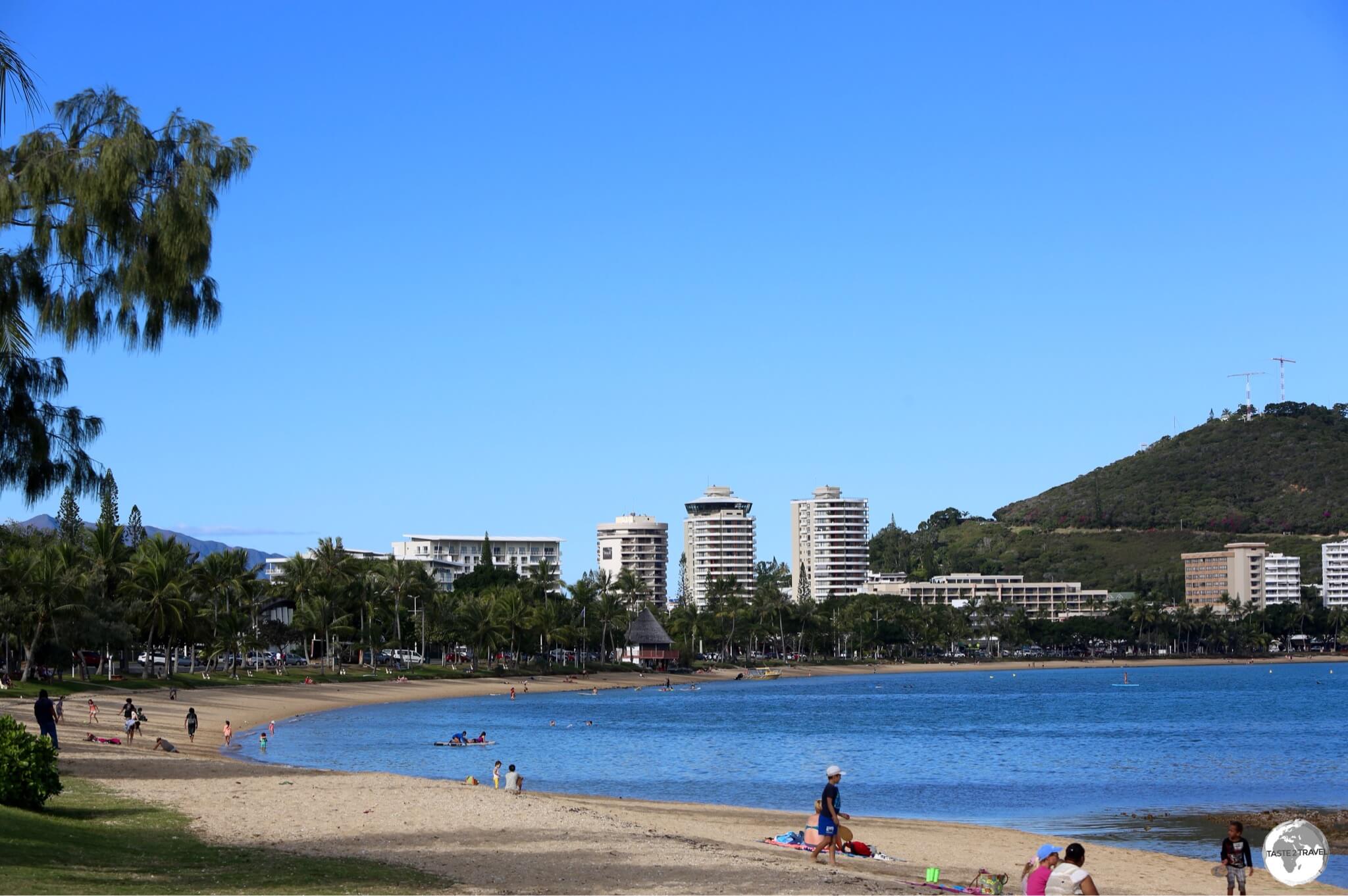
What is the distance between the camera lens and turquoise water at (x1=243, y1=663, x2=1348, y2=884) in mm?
37156

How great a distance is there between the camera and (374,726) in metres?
65.1

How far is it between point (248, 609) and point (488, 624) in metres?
24.7

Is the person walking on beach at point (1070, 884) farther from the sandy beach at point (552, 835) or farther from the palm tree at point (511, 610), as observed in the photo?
the palm tree at point (511, 610)

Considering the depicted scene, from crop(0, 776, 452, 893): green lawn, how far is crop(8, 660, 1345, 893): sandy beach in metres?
0.82

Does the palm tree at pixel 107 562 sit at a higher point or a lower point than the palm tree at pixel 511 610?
higher

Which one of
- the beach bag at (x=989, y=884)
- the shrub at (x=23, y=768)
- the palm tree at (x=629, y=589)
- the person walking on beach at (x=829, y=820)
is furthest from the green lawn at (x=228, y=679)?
the beach bag at (x=989, y=884)

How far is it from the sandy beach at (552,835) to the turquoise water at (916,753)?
242 cm

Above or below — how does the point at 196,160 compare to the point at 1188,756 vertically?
above

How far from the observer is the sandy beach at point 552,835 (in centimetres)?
1852

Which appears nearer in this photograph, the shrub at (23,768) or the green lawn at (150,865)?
the green lawn at (150,865)

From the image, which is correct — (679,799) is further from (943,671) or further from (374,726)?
(943,671)

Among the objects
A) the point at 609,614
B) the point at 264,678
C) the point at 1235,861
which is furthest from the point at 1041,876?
the point at 609,614

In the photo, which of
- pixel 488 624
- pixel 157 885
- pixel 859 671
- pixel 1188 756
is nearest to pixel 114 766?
pixel 157 885

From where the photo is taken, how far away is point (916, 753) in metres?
56.9
